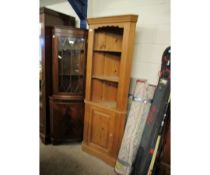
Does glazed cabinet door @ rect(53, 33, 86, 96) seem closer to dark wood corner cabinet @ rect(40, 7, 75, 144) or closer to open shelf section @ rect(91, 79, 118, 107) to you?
dark wood corner cabinet @ rect(40, 7, 75, 144)

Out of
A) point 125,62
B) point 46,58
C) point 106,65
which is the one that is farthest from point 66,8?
point 125,62

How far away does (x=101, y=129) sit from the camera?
7.92 feet

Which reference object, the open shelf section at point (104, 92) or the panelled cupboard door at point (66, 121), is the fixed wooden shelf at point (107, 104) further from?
the panelled cupboard door at point (66, 121)

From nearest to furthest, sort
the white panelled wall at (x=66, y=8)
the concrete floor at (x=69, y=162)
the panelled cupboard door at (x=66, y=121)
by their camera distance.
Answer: the concrete floor at (x=69, y=162)
the panelled cupboard door at (x=66, y=121)
the white panelled wall at (x=66, y=8)

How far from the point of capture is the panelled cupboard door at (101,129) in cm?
230

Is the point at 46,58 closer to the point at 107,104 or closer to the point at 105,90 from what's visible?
the point at 105,90

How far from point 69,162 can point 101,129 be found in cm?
63

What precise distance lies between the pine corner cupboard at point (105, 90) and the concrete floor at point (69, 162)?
107 mm

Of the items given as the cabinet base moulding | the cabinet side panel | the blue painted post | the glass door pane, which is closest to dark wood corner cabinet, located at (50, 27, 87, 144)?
the glass door pane

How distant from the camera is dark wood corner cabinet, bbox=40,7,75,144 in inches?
96.9

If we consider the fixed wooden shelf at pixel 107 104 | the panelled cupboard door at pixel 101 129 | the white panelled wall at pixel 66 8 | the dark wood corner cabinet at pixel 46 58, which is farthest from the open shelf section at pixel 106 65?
the white panelled wall at pixel 66 8
